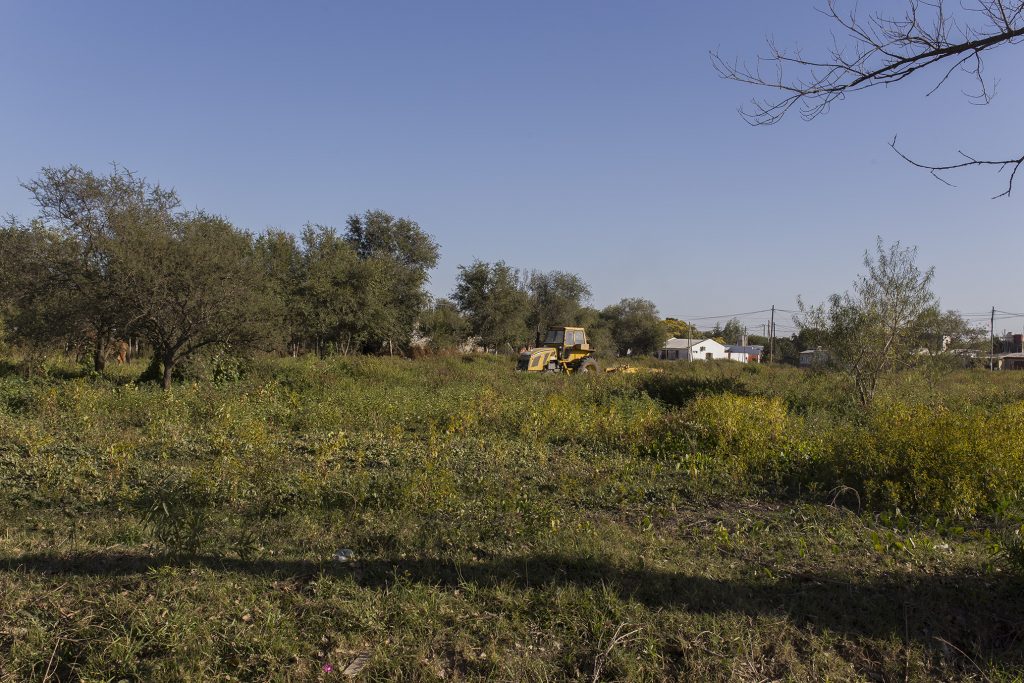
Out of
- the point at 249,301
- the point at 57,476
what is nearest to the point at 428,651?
the point at 57,476

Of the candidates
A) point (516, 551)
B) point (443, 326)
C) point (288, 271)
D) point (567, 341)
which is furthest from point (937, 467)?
point (443, 326)

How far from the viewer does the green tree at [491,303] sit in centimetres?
4219

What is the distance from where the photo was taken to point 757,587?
4.42 metres

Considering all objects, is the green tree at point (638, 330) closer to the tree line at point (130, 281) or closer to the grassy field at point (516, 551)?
the tree line at point (130, 281)

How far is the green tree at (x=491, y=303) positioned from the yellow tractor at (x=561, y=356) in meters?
13.6

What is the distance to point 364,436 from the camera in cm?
920

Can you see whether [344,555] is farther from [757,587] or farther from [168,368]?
[168,368]

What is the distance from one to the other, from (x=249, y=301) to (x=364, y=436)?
7780 millimetres

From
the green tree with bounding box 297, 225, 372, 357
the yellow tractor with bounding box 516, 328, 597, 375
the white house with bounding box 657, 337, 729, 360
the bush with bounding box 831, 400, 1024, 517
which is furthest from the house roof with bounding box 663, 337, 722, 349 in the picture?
the bush with bounding box 831, 400, 1024, 517

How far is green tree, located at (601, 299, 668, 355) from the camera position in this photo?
236 feet

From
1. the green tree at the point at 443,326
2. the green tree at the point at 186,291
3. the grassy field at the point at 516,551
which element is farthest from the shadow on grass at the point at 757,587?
the green tree at the point at 443,326

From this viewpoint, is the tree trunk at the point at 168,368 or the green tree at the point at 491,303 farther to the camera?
the green tree at the point at 491,303

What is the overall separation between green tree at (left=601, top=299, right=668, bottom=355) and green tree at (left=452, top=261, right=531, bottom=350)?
29.1 m

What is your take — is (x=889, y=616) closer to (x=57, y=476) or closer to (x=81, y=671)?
(x=81, y=671)
